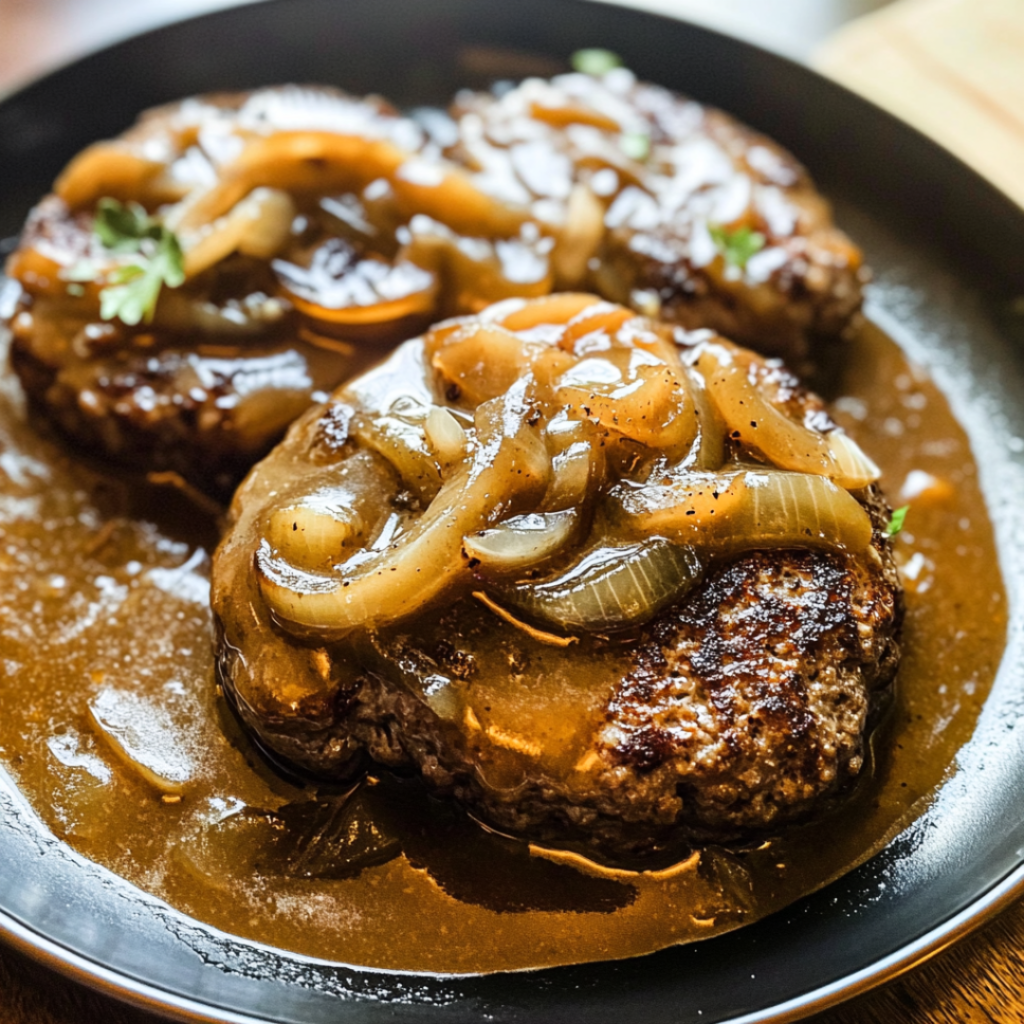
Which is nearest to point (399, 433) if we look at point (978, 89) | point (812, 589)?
point (812, 589)

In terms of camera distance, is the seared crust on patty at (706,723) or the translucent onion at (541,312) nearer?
the seared crust on patty at (706,723)

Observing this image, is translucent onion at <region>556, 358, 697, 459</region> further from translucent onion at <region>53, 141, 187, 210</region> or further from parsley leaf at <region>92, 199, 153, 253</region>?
translucent onion at <region>53, 141, 187, 210</region>

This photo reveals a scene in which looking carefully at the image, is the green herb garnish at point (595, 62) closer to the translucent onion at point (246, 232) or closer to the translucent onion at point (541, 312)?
the translucent onion at point (246, 232)

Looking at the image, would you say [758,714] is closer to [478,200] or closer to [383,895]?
[383,895]

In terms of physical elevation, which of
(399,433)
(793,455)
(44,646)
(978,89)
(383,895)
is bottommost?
(44,646)

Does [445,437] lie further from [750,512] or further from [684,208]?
[684,208]

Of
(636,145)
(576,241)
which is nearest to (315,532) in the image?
(576,241)

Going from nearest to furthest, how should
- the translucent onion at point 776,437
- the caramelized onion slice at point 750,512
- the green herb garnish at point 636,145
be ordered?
the caramelized onion slice at point 750,512, the translucent onion at point 776,437, the green herb garnish at point 636,145

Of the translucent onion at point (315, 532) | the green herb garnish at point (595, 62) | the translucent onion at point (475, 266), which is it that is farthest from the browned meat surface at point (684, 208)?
the translucent onion at point (315, 532)
